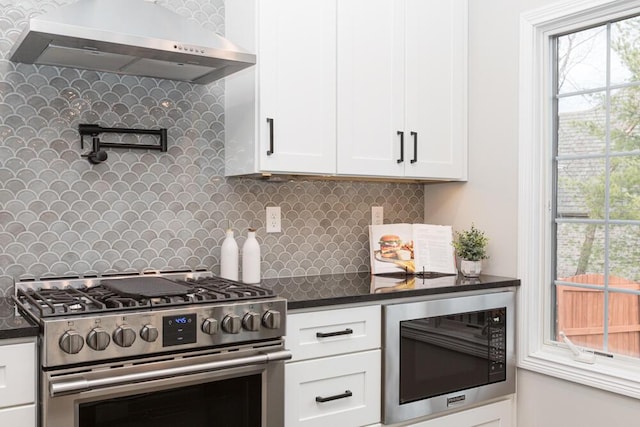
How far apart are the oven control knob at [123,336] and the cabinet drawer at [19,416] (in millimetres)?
301

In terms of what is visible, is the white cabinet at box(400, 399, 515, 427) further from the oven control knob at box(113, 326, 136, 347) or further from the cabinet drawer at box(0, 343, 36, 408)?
the cabinet drawer at box(0, 343, 36, 408)

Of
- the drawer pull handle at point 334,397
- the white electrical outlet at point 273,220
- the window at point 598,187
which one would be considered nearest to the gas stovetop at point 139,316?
the drawer pull handle at point 334,397

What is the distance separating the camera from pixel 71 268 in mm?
2340

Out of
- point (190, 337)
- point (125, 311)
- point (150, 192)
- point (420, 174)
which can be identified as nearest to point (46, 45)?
point (150, 192)

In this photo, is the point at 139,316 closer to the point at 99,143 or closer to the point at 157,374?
the point at 157,374

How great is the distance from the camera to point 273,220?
2.80m

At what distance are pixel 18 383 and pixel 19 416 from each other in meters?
0.10

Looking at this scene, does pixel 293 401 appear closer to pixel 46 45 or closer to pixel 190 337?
pixel 190 337

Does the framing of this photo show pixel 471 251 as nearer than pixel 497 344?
No

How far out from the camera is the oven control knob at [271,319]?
202 centimetres

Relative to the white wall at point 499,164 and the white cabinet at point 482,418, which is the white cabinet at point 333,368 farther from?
the white wall at point 499,164

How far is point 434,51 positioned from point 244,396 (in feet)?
6.00

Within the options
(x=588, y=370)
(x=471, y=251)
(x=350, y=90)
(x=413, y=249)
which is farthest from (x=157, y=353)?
(x=588, y=370)

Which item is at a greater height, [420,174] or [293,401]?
[420,174]
